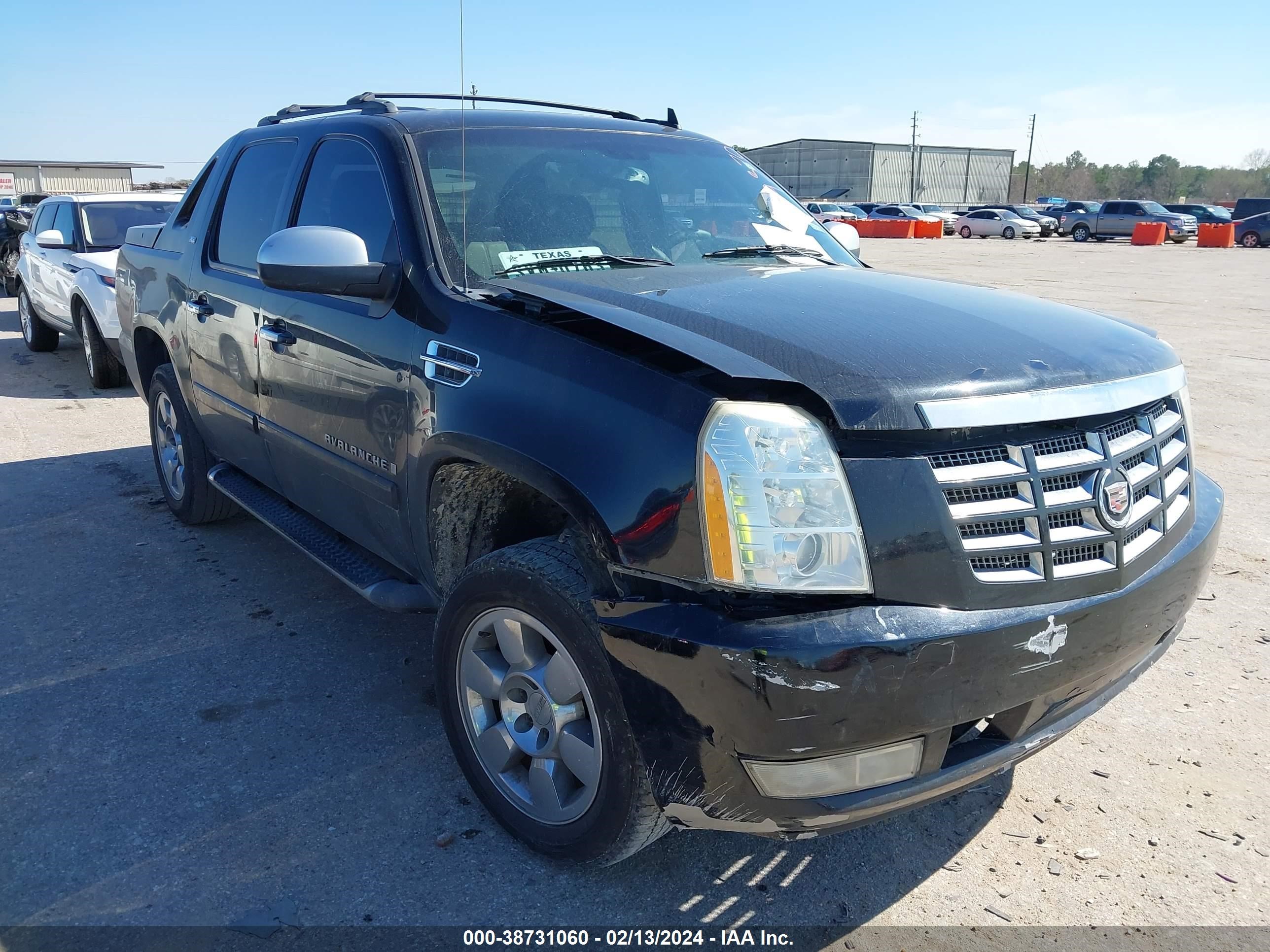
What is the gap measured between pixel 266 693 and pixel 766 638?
226 cm

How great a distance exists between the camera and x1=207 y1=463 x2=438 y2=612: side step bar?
126 inches

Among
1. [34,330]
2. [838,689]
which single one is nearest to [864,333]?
[838,689]

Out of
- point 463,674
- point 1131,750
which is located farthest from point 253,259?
point 1131,750

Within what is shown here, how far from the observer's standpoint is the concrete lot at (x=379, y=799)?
2.50 m

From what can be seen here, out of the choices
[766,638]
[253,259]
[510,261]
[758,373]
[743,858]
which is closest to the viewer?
[766,638]

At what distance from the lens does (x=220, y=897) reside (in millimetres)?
2490

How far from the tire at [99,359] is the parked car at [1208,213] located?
42.9 metres

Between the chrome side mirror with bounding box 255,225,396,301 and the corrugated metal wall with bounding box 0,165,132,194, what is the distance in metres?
55.0

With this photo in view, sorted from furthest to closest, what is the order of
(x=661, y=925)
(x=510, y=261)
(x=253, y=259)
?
(x=253, y=259) → (x=510, y=261) → (x=661, y=925)

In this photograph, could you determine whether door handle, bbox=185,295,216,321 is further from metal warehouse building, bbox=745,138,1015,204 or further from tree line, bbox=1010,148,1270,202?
tree line, bbox=1010,148,1270,202

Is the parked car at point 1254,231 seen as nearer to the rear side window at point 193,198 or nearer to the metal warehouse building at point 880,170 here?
the rear side window at point 193,198

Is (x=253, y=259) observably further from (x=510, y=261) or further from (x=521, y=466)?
(x=521, y=466)

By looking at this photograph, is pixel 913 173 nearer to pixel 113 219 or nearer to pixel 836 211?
pixel 836 211

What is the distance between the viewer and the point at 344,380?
3.24 m
